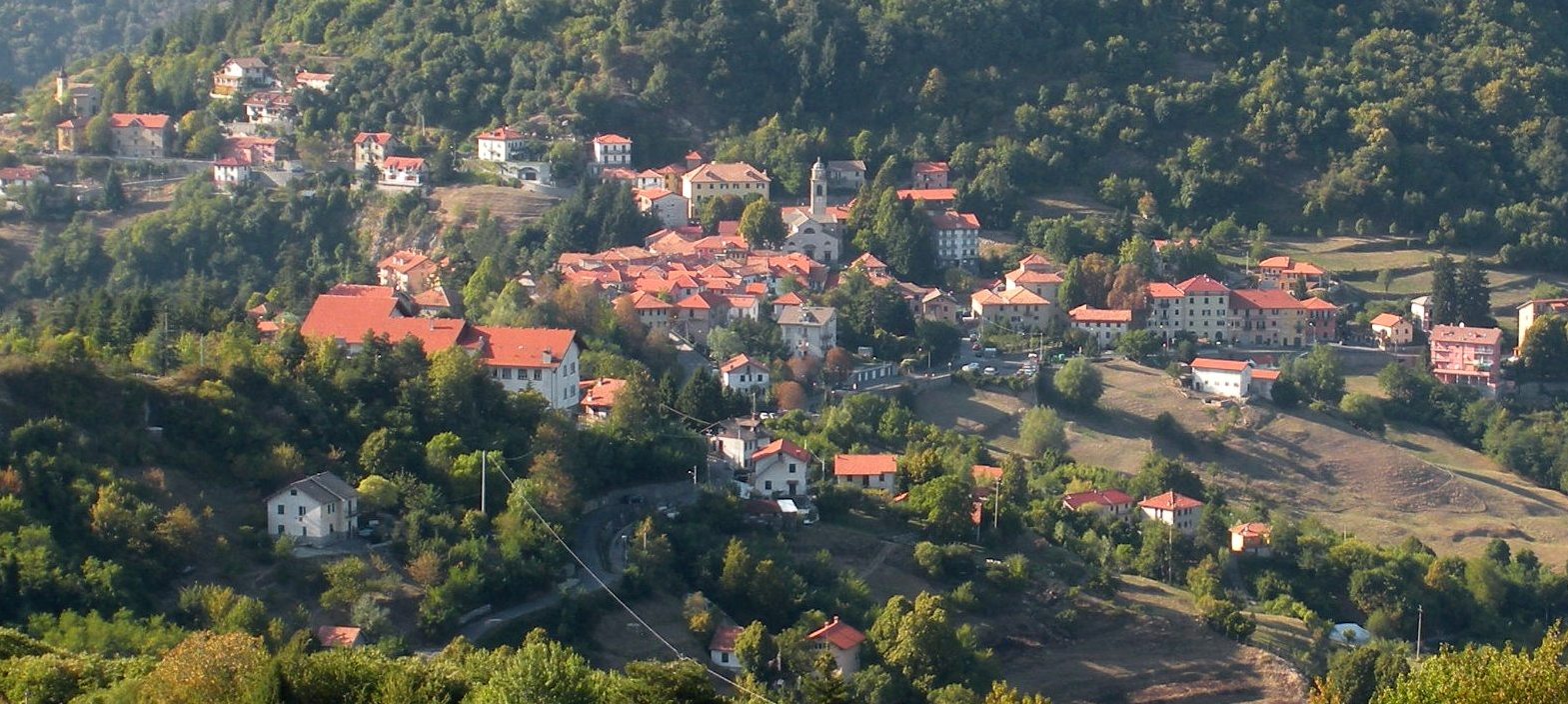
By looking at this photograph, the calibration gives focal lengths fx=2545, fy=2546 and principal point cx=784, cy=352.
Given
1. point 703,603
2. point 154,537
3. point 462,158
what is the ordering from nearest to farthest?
point 154,537 → point 703,603 → point 462,158

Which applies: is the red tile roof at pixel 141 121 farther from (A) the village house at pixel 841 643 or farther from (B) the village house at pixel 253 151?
(A) the village house at pixel 841 643

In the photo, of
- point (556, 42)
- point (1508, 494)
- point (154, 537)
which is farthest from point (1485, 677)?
point (556, 42)

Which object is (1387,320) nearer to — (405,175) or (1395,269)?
(1395,269)

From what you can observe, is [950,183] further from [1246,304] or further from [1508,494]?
[1508,494]

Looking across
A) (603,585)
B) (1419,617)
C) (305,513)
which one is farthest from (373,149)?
(1419,617)

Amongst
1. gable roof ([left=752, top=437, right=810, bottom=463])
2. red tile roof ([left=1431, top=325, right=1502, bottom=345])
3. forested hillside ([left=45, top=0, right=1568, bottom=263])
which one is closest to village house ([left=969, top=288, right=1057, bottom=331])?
forested hillside ([left=45, top=0, right=1568, bottom=263])

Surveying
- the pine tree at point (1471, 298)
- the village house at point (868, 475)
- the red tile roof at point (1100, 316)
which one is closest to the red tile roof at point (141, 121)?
the red tile roof at point (1100, 316)
